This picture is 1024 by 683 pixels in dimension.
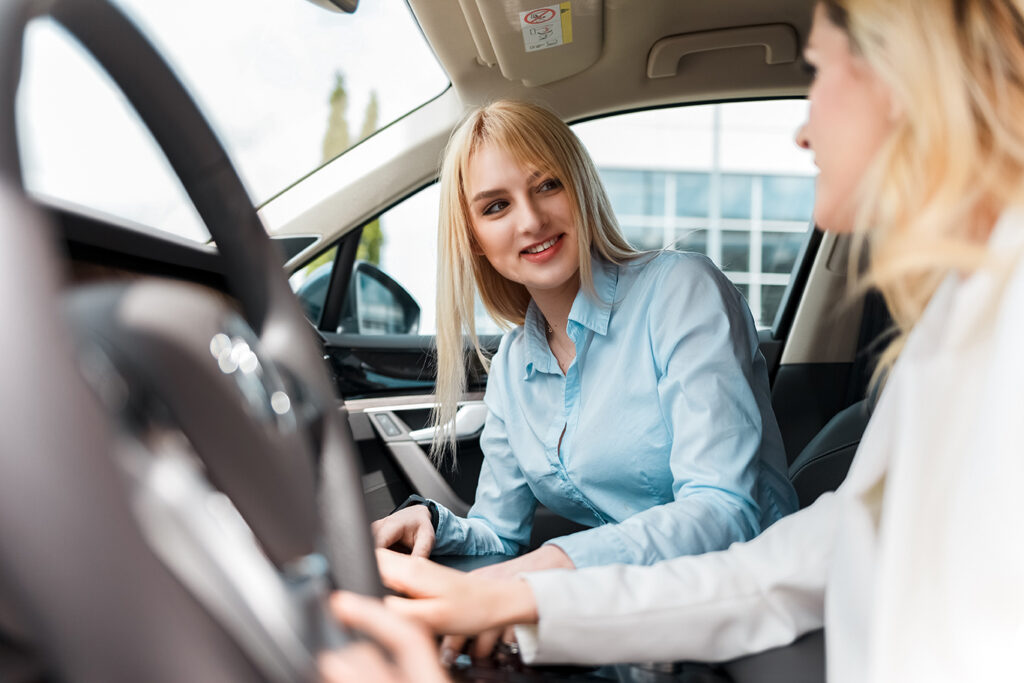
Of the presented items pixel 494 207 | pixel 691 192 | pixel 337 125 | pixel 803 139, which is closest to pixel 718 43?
pixel 494 207

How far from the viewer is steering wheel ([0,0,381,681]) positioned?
1.23 ft

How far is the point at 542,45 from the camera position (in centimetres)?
189

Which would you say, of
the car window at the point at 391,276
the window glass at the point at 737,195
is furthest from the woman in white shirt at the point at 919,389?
the window glass at the point at 737,195

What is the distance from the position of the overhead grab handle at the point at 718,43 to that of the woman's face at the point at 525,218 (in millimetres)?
707

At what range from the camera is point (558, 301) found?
161cm

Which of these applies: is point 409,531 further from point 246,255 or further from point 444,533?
point 246,255

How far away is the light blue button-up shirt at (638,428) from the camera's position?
113cm

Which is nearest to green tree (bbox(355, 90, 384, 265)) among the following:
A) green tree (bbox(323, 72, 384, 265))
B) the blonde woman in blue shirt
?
green tree (bbox(323, 72, 384, 265))

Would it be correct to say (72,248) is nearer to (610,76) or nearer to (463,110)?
(463,110)

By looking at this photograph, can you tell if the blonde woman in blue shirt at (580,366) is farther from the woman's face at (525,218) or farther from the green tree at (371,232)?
the green tree at (371,232)

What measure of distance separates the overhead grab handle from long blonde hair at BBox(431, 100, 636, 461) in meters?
0.56

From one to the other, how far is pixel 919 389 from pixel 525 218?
3.11 feet

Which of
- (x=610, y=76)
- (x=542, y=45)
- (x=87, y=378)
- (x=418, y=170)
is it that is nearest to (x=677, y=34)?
(x=610, y=76)

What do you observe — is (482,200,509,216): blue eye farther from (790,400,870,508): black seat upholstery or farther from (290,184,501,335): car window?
(790,400,870,508): black seat upholstery
